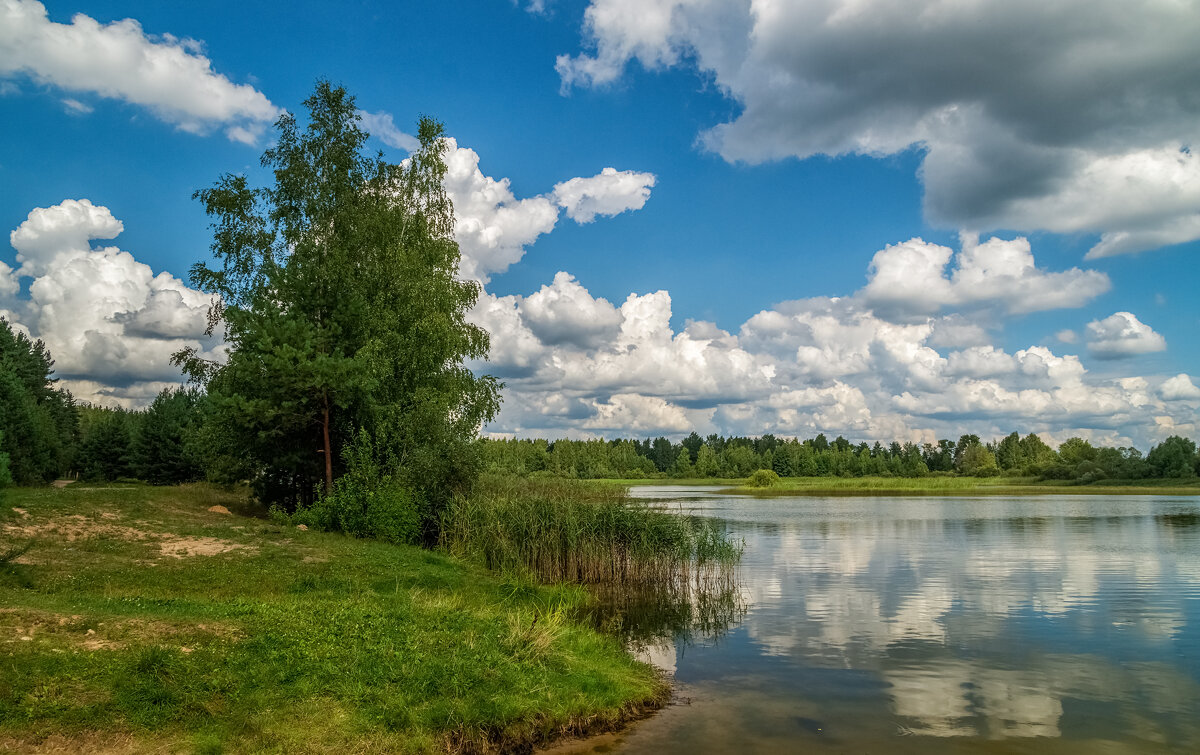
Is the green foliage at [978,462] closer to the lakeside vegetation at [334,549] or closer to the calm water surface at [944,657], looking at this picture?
the calm water surface at [944,657]

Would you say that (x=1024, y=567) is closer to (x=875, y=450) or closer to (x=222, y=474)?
(x=222, y=474)

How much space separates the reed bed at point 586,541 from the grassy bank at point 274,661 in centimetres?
382

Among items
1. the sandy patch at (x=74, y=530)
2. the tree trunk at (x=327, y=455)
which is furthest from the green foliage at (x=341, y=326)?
the sandy patch at (x=74, y=530)

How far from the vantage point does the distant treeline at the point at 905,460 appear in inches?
3674

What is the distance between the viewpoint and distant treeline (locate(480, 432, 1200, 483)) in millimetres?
93312

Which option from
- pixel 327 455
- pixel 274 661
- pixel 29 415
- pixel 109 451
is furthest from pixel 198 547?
pixel 109 451

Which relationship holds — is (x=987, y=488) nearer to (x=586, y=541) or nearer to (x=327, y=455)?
(x=586, y=541)

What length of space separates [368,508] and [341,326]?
Answer: 8102 mm

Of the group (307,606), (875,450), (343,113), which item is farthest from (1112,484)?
(307,606)

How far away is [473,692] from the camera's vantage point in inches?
378

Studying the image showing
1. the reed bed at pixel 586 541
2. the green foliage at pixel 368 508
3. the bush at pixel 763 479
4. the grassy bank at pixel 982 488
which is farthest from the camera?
the bush at pixel 763 479

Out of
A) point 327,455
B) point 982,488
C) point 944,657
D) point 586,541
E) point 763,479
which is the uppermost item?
point 327,455

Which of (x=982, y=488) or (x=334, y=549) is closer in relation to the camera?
(x=334, y=549)

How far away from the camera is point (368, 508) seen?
23406mm
